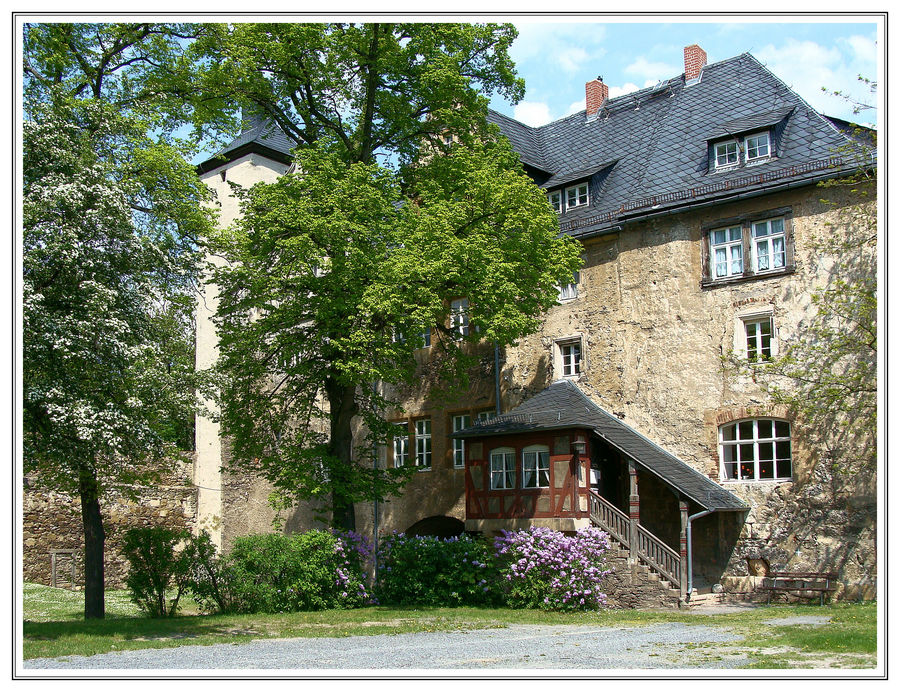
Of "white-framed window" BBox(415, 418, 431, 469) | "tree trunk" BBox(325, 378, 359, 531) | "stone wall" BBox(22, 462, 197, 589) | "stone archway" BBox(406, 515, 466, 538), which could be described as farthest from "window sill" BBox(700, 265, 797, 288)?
"stone wall" BBox(22, 462, 197, 589)

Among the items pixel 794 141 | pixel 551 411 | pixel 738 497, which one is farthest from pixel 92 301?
pixel 794 141

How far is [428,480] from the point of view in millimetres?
24859

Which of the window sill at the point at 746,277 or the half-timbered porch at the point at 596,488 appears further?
the window sill at the point at 746,277

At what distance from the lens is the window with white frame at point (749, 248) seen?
1941cm

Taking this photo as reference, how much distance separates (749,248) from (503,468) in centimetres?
738

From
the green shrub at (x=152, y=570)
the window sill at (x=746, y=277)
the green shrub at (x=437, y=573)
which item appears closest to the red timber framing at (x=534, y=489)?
the green shrub at (x=437, y=573)

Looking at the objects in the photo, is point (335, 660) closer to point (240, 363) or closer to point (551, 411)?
point (240, 363)

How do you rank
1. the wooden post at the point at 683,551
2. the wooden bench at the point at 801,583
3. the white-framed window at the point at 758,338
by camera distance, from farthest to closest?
the white-framed window at the point at 758,338, the wooden post at the point at 683,551, the wooden bench at the point at 801,583

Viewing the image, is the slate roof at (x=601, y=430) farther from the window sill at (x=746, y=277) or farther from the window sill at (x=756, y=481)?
the window sill at (x=746, y=277)

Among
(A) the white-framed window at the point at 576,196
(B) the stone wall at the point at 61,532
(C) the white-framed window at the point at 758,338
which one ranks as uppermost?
(A) the white-framed window at the point at 576,196

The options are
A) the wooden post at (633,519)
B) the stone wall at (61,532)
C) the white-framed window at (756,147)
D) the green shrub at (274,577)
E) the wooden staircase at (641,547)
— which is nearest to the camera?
the green shrub at (274,577)

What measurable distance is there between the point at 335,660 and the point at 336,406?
410 inches

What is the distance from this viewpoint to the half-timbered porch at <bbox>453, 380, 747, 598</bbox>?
18.5 metres

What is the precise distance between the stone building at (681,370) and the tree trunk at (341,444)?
6.34 feet
